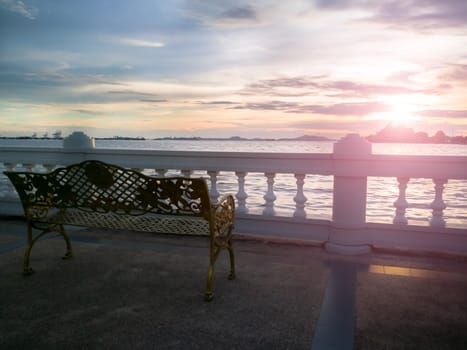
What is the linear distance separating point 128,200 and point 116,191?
0.54 ft

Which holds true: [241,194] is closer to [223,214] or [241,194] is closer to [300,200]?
[300,200]

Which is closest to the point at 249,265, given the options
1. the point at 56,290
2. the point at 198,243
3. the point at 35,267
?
the point at 198,243

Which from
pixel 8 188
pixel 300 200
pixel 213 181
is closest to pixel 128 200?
pixel 213 181

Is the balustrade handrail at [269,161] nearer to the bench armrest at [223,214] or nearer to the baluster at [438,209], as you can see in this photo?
the baluster at [438,209]

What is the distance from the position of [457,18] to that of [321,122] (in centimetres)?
759

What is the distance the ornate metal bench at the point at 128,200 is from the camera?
3199mm

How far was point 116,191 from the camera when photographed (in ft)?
11.6

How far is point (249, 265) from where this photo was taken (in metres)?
4.12

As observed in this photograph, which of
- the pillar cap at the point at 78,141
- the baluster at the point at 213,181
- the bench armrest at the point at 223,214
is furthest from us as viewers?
the pillar cap at the point at 78,141

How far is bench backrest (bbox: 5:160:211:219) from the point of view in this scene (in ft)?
10.5

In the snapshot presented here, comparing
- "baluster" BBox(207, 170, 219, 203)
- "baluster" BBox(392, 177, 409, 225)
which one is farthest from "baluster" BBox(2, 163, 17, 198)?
"baluster" BBox(392, 177, 409, 225)

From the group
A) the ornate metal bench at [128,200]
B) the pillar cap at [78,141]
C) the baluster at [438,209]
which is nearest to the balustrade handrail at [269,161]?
the pillar cap at [78,141]

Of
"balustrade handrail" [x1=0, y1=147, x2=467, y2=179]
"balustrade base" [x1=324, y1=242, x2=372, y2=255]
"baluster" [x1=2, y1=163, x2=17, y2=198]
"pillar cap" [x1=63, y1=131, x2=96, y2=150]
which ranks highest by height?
"pillar cap" [x1=63, y1=131, x2=96, y2=150]

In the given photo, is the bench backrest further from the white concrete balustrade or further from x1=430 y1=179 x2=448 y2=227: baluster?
x1=430 y1=179 x2=448 y2=227: baluster
